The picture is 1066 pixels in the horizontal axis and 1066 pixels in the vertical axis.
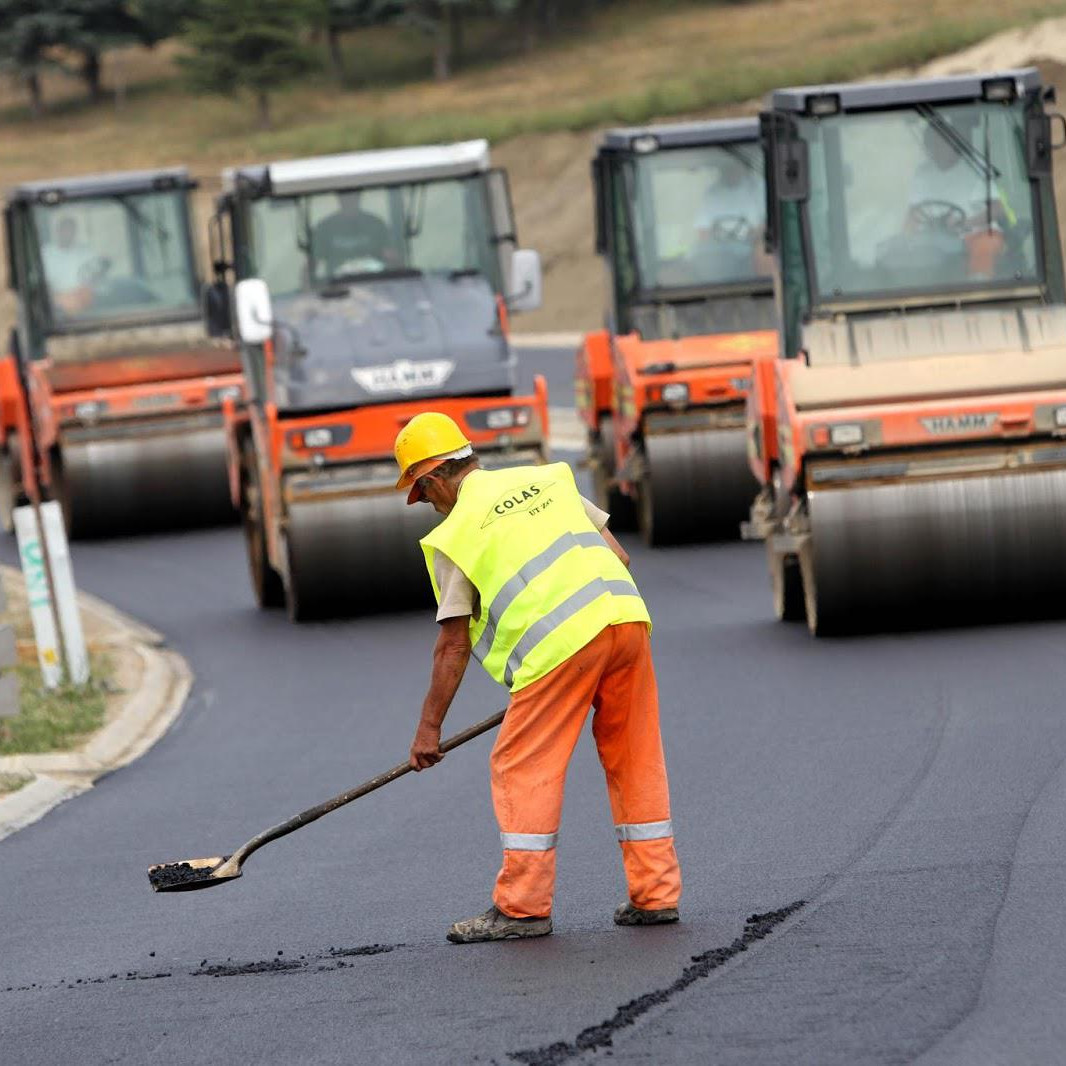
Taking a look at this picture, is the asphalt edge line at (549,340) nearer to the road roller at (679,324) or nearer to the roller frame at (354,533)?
the road roller at (679,324)

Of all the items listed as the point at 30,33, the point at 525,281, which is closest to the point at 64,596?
the point at 525,281

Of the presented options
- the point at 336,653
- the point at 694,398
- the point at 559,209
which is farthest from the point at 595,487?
the point at 559,209

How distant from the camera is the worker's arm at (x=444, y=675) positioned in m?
7.03


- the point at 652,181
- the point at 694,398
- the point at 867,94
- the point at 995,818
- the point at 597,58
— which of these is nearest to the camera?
the point at 995,818

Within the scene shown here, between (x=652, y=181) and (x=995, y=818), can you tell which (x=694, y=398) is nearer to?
(x=652, y=181)

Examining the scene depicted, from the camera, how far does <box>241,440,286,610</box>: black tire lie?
17.1 metres

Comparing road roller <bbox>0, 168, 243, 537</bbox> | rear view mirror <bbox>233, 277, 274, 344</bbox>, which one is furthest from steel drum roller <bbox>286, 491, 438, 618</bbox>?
road roller <bbox>0, 168, 243, 537</bbox>

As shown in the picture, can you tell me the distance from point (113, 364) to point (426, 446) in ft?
49.8

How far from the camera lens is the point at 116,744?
40.4 ft

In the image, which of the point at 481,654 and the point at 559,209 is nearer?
the point at 481,654

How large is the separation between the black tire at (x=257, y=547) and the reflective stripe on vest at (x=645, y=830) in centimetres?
992

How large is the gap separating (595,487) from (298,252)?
4346mm

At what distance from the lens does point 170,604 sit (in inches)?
709

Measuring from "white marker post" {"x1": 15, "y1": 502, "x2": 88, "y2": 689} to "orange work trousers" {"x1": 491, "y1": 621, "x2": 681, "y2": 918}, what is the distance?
273 inches
